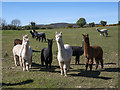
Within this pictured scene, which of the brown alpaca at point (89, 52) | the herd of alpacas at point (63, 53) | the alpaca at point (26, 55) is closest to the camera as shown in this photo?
the herd of alpacas at point (63, 53)

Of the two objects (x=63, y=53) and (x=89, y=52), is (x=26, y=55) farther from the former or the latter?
(x=89, y=52)

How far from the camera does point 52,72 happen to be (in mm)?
8430

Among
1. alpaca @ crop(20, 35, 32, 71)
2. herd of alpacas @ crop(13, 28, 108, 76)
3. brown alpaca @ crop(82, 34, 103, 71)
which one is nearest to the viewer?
herd of alpacas @ crop(13, 28, 108, 76)

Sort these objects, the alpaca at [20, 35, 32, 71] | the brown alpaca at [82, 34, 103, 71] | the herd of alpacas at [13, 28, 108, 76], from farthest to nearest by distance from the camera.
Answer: the alpaca at [20, 35, 32, 71], the brown alpaca at [82, 34, 103, 71], the herd of alpacas at [13, 28, 108, 76]

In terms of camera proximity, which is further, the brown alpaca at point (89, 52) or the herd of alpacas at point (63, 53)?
the brown alpaca at point (89, 52)

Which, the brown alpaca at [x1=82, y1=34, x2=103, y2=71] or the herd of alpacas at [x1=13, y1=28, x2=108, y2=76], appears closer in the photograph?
the herd of alpacas at [x1=13, y1=28, x2=108, y2=76]

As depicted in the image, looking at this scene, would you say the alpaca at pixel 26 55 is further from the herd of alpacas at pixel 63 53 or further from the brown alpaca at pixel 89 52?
the brown alpaca at pixel 89 52

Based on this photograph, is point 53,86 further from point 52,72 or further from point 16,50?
point 16,50

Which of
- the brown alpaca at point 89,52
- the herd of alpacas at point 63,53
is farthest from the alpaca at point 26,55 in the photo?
the brown alpaca at point 89,52

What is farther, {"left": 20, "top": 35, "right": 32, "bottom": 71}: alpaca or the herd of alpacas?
{"left": 20, "top": 35, "right": 32, "bottom": 71}: alpaca

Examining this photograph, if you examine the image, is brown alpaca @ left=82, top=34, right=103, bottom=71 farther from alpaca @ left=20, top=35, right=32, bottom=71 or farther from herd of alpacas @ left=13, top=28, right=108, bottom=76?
alpaca @ left=20, top=35, right=32, bottom=71

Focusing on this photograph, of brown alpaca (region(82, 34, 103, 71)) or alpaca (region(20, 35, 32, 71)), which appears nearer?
brown alpaca (region(82, 34, 103, 71))

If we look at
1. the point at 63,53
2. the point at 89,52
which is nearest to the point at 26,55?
the point at 63,53

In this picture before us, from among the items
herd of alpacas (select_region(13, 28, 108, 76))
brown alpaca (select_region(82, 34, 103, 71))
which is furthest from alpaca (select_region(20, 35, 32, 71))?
brown alpaca (select_region(82, 34, 103, 71))
